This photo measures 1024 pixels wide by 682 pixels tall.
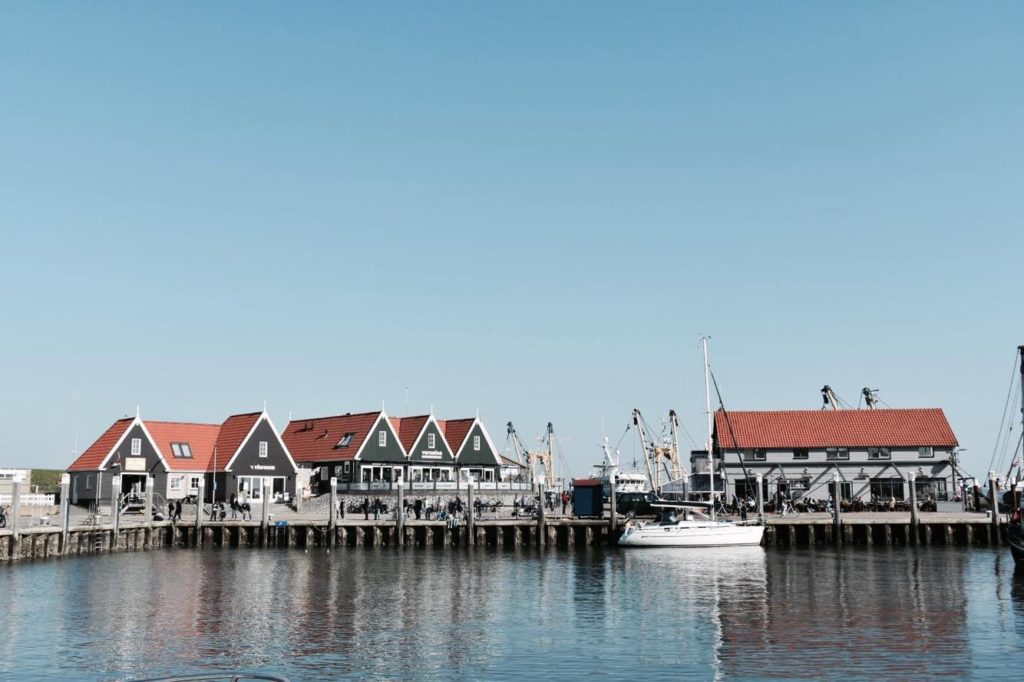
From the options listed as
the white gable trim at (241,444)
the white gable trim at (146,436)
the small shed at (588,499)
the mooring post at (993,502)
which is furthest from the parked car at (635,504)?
the white gable trim at (146,436)

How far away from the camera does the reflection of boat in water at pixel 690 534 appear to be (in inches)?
2948

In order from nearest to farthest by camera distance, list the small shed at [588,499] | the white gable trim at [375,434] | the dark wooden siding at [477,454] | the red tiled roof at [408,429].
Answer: the small shed at [588,499]
the white gable trim at [375,434]
the red tiled roof at [408,429]
the dark wooden siding at [477,454]

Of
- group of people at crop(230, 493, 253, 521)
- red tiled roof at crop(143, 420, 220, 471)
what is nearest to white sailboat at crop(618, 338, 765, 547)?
group of people at crop(230, 493, 253, 521)

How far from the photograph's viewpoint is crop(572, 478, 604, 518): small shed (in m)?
84.8

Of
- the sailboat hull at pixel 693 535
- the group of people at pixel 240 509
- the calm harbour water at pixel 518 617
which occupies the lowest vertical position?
the calm harbour water at pixel 518 617

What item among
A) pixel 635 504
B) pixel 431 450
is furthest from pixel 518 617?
pixel 431 450

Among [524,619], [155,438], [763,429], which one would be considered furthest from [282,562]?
[763,429]

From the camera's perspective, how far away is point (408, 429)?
111062 millimetres

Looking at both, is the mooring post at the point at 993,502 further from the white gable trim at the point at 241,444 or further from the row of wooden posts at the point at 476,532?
the white gable trim at the point at 241,444

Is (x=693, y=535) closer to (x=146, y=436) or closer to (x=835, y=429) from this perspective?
(x=835, y=429)

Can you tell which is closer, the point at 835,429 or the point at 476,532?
the point at 476,532

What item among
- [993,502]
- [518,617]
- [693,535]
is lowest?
[518,617]

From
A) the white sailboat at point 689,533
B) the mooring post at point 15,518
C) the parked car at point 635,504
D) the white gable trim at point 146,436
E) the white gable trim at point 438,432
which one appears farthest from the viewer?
the white gable trim at point 438,432

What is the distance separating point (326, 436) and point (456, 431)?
14389mm
